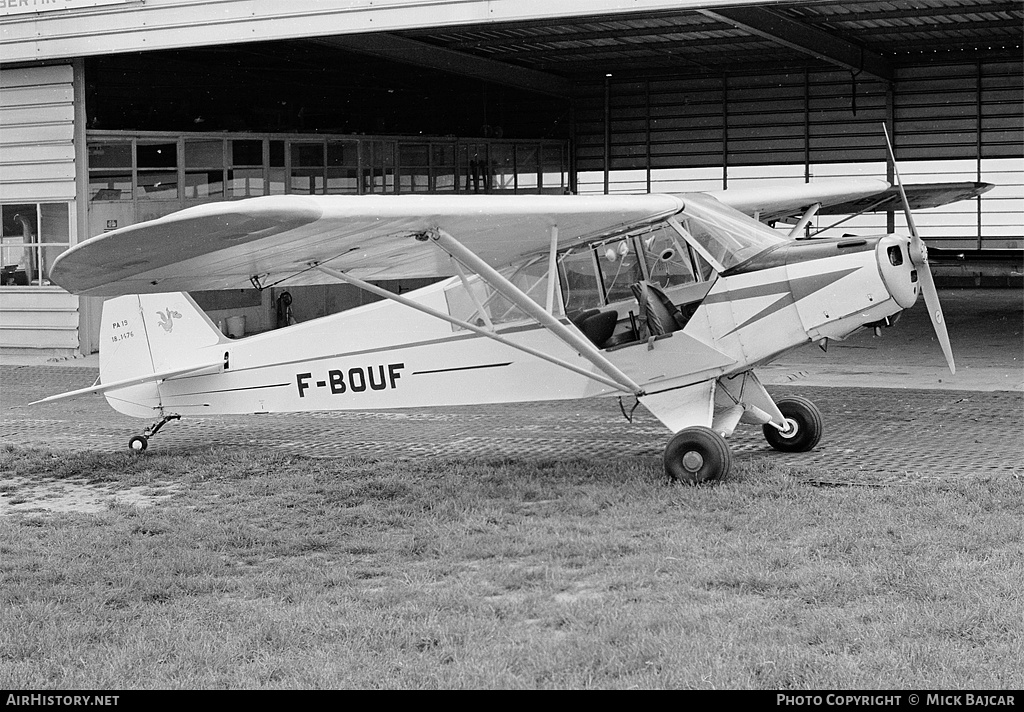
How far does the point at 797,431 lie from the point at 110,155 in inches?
559

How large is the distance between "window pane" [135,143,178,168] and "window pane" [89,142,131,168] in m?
0.21

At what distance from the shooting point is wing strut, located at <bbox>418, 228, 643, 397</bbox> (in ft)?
25.4

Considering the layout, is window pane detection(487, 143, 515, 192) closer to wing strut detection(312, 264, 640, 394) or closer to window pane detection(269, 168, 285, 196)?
window pane detection(269, 168, 285, 196)

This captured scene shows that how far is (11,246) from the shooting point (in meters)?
19.8

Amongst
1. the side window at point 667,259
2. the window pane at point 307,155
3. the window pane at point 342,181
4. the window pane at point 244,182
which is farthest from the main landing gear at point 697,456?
the window pane at point 342,181

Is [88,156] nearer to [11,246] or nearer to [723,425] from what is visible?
[11,246]

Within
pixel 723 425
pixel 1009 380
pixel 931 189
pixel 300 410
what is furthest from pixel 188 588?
pixel 931 189

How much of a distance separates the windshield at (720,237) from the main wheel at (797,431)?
1603 millimetres

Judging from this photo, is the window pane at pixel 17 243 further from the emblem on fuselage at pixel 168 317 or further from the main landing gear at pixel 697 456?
the main landing gear at pixel 697 456

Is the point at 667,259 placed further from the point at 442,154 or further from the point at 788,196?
the point at 442,154

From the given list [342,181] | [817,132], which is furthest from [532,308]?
[817,132]

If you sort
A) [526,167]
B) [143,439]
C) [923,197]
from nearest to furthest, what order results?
1. [143,439]
2. [923,197]
3. [526,167]

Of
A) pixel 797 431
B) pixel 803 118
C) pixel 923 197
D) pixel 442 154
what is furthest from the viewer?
pixel 803 118

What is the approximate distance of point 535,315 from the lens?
8.32 metres
